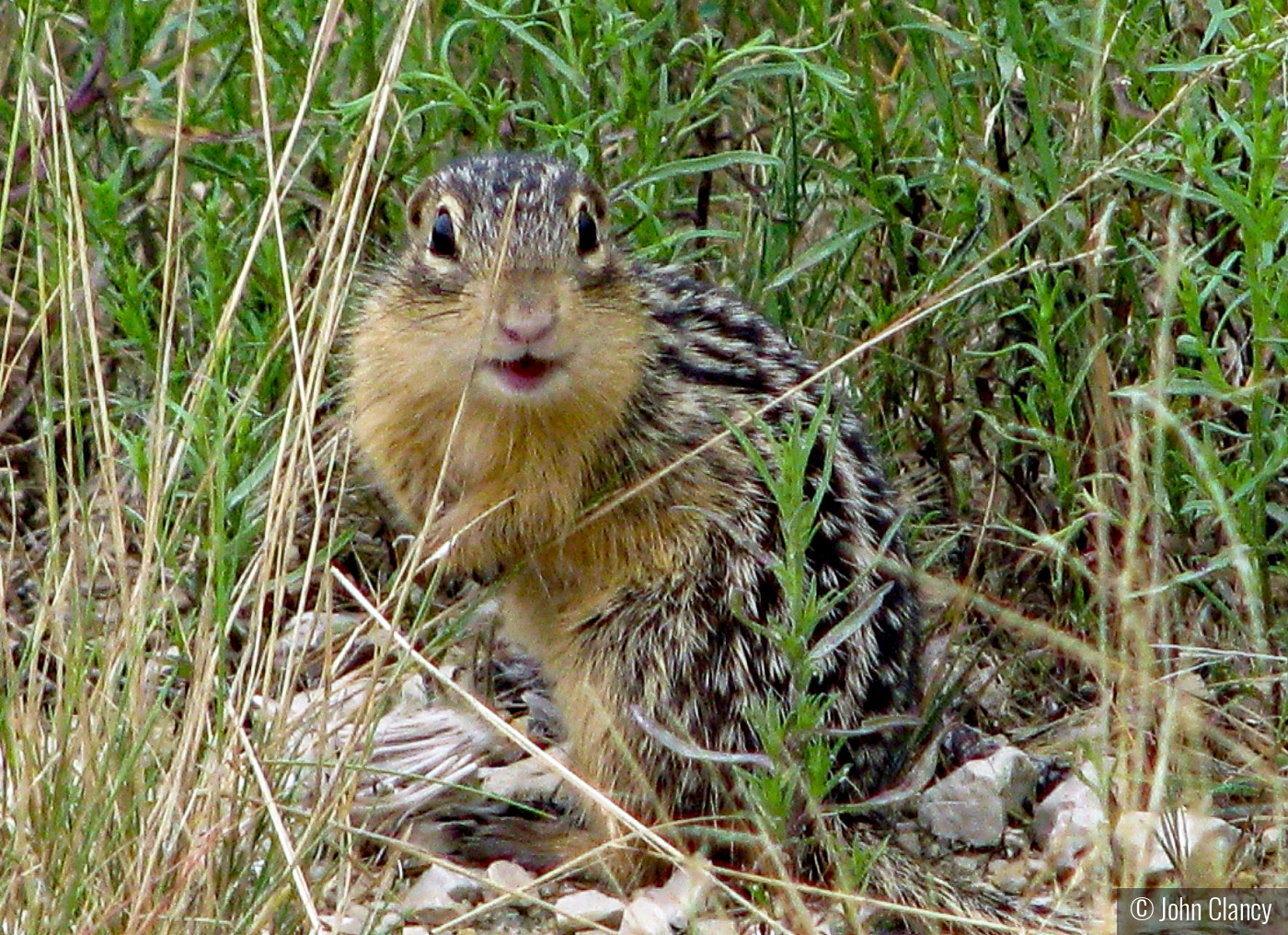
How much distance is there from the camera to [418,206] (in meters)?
4.45

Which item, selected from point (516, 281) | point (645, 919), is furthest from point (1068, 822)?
point (516, 281)

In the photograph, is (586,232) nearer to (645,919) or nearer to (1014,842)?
(645,919)

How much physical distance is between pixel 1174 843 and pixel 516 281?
167cm

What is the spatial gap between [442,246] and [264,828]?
1378mm

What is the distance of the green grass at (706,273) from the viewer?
142 inches

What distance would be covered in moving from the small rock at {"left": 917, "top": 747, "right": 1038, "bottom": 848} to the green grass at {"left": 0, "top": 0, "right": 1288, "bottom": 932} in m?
0.27

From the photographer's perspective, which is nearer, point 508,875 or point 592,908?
point 592,908

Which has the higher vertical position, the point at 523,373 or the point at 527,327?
the point at 527,327

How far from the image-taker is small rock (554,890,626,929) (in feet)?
13.0

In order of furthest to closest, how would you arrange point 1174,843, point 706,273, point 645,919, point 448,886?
1. point 706,273
2. point 448,886
3. point 645,919
4. point 1174,843

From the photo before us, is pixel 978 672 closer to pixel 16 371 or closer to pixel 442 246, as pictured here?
pixel 442 246

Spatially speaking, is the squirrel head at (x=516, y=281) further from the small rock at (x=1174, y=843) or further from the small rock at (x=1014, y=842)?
the small rock at (x=1174, y=843)

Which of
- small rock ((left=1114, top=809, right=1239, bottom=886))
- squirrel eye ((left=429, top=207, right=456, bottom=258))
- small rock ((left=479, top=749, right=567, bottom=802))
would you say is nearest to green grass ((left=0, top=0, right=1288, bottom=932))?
small rock ((left=1114, top=809, right=1239, bottom=886))

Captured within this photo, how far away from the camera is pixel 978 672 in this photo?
4961 millimetres
